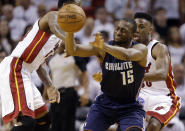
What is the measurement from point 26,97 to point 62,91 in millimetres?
2673

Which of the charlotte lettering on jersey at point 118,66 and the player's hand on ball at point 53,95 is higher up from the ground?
the charlotte lettering on jersey at point 118,66

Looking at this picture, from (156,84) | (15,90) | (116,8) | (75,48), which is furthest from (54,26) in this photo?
(116,8)

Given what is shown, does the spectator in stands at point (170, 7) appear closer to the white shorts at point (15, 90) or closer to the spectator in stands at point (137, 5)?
the spectator in stands at point (137, 5)

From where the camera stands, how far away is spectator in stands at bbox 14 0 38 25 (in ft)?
36.5

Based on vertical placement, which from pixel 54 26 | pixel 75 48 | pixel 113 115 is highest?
pixel 54 26

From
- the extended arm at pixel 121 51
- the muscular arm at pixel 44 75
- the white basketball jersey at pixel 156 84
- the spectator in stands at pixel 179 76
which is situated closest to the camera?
the extended arm at pixel 121 51

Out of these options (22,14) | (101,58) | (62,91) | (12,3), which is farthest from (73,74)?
(12,3)

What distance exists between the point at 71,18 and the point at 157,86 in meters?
2.48

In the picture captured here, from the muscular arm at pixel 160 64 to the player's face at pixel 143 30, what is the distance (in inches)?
12.4

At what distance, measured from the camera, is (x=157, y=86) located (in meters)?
6.34

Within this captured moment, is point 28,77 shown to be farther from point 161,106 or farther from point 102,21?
point 102,21

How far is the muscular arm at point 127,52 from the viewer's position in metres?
4.56

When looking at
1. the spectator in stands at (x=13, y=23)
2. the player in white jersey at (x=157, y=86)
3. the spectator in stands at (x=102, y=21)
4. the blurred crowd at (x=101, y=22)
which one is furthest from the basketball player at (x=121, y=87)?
the spectator in stands at (x=13, y=23)

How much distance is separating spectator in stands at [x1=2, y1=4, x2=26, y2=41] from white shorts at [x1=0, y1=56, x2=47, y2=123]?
18.0 feet
